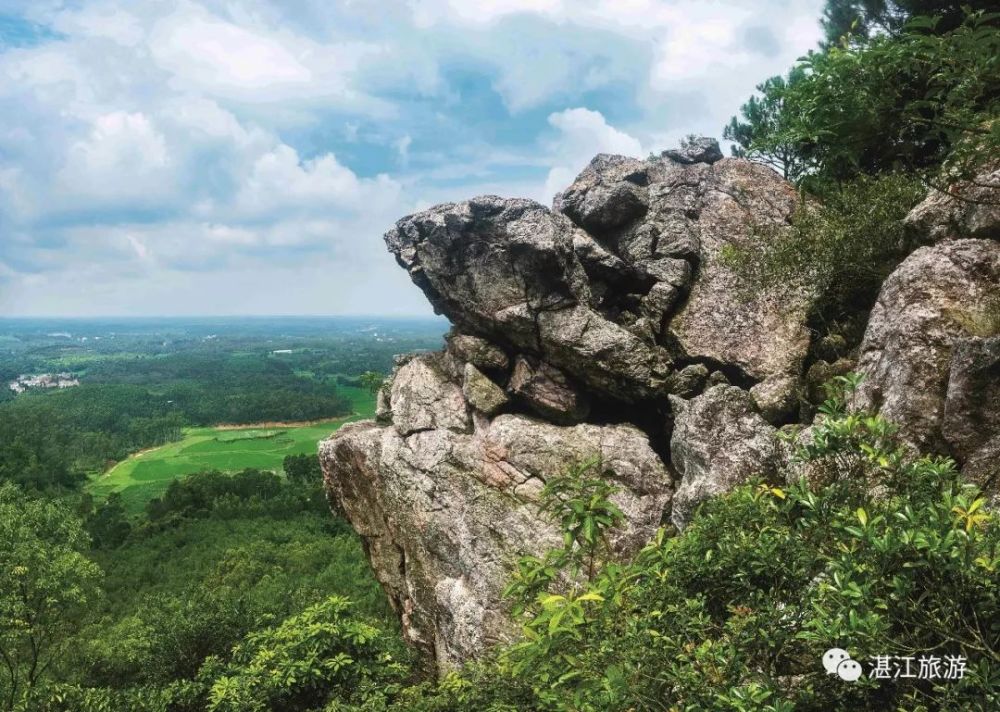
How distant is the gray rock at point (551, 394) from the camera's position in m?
18.5

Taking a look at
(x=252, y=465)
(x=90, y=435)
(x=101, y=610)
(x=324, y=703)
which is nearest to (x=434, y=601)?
(x=324, y=703)

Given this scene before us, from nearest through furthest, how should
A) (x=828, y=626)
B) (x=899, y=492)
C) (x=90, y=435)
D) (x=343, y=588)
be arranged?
(x=828, y=626), (x=899, y=492), (x=343, y=588), (x=90, y=435)

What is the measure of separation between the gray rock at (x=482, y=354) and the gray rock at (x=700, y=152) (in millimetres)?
10555

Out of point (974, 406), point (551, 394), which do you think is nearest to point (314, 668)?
point (551, 394)

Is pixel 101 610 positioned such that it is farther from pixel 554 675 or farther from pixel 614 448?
pixel 554 675

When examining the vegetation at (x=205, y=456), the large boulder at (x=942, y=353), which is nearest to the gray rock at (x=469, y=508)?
the large boulder at (x=942, y=353)

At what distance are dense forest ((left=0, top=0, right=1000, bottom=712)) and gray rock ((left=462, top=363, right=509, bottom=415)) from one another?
3.70 metres

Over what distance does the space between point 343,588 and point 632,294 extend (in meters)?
35.5

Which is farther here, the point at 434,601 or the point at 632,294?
the point at 632,294

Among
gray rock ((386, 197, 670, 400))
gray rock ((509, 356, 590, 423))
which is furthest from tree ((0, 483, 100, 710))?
gray rock ((509, 356, 590, 423))

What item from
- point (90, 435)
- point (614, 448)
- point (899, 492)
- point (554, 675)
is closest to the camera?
point (899, 492)

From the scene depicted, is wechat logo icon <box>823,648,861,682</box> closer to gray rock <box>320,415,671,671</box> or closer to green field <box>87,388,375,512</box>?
gray rock <box>320,415,671,671</box>

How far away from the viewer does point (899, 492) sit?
6055mm

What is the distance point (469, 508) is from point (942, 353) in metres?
Answer: 11.9
